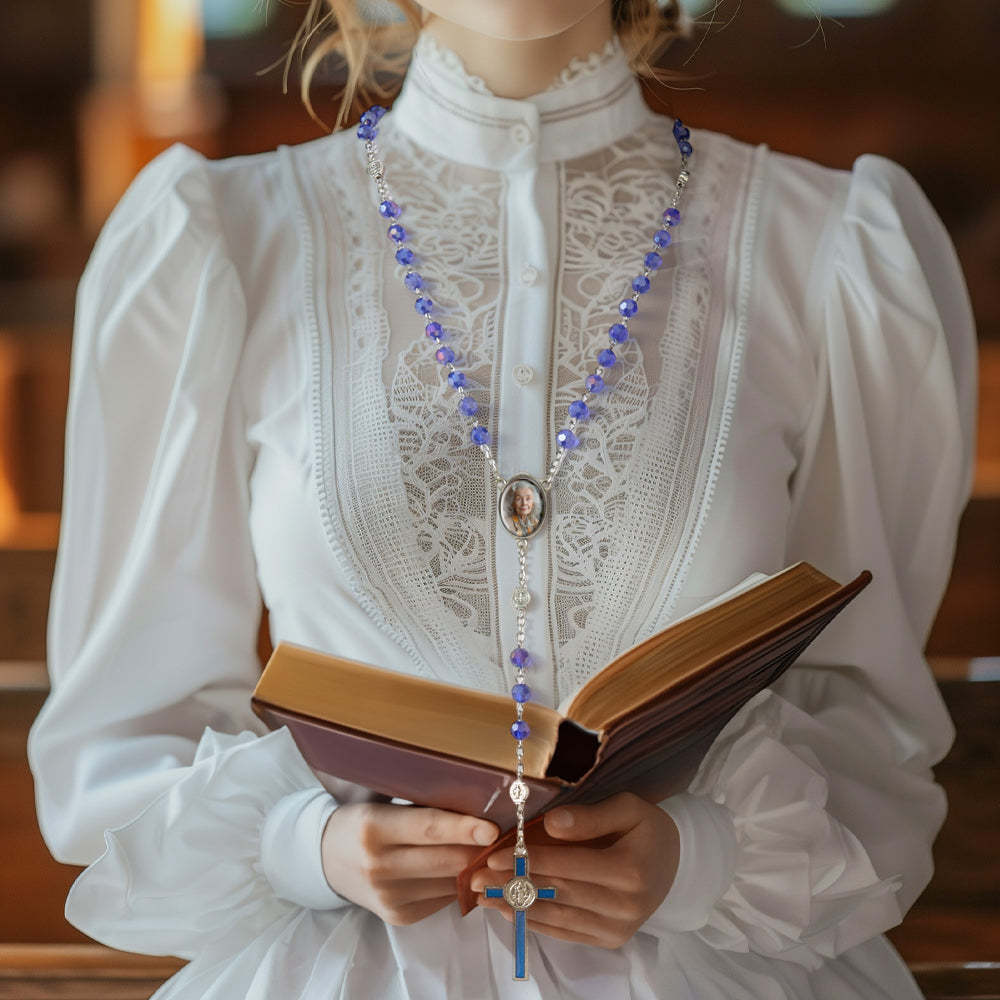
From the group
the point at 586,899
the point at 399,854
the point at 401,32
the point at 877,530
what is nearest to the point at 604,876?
the point at 586,899

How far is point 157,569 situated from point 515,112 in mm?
437

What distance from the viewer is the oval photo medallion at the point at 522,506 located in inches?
36.9

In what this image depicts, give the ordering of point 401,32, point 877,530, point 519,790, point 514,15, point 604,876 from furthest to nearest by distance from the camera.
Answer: point 401,32 → point 877,530 → point 514,15 → point 604,876 → point 519,790

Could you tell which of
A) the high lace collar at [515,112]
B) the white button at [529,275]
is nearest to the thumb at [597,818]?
the white button at [529,275]

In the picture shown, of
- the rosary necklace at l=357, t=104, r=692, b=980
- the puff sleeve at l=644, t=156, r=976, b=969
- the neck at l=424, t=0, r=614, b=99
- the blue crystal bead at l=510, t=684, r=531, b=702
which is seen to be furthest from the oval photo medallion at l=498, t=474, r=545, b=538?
the neck at l=424, t=0, r=614, b=99

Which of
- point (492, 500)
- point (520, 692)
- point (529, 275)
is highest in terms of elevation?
point (529, 275)

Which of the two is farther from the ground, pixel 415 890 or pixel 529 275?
pixel 529 275

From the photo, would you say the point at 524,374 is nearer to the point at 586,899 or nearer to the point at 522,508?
the point at 522,508

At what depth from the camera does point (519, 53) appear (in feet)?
3.45

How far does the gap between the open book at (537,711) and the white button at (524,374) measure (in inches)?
10.3

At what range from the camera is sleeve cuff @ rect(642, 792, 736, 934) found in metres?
0.87

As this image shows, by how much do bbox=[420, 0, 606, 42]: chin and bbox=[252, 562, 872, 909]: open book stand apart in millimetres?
416

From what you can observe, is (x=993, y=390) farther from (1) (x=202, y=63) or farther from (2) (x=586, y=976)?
(2) (x=586, y=976)

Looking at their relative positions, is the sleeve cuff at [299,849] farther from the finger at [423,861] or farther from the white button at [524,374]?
the white button at [524,374]
